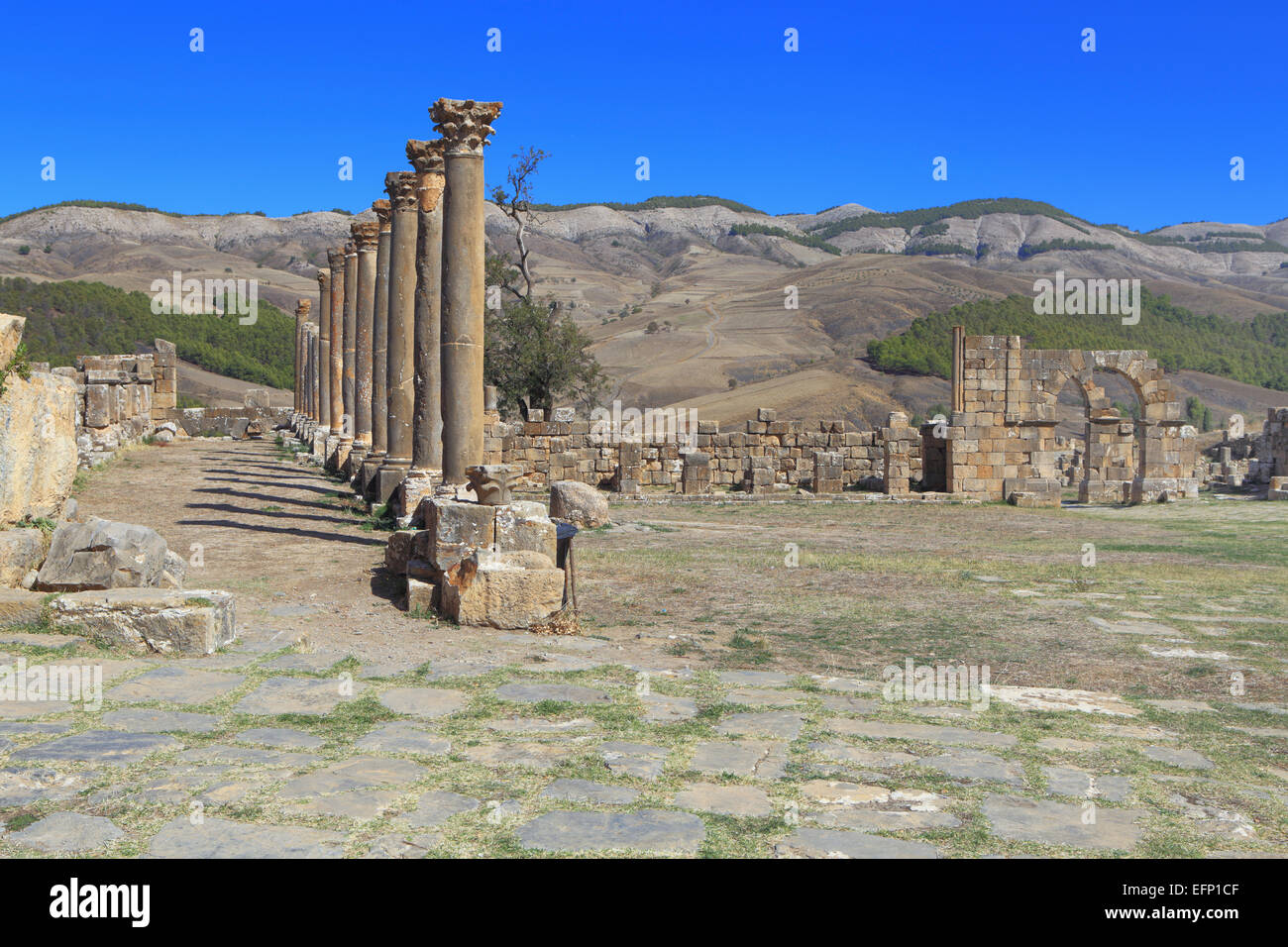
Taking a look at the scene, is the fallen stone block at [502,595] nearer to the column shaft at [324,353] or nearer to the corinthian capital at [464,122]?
the corinthian capital at [464,122]

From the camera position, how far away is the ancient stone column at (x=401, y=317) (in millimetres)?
15875

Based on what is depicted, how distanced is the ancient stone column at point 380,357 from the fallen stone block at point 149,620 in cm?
1065

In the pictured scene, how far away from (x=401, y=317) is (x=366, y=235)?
5.39m

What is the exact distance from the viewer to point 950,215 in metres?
176

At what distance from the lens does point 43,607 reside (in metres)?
6.45

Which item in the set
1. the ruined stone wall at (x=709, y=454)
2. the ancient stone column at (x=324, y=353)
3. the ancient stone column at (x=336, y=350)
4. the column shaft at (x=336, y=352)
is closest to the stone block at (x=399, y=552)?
the ruined stone wall at (x=709, y=454)

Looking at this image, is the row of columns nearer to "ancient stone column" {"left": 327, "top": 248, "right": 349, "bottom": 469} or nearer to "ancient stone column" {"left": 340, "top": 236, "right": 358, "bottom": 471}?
"ancient stone column" {"left": 340, "top": 236, "right": 358, "bottom": 471}

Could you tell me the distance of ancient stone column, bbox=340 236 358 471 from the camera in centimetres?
2216

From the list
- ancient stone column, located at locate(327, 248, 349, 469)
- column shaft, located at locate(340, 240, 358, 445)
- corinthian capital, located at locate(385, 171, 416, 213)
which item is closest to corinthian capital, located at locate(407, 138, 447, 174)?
corinthian capital, located at locate(385, 171, 416, 213)

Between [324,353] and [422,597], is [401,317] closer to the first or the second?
[422,597]

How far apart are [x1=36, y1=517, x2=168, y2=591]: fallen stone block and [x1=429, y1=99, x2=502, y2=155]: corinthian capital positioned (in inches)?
261

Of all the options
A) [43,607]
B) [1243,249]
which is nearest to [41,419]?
[43,607]

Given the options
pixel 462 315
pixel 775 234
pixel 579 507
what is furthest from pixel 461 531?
pixel 775 234
